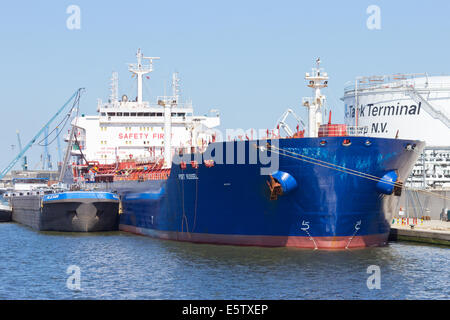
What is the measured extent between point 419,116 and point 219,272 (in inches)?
1180

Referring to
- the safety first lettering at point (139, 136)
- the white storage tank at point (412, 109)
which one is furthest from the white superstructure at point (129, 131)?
the white storage tank at point (412, 109)

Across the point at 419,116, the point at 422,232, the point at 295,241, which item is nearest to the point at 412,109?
the point at 419,116

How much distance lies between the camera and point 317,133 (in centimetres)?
3152

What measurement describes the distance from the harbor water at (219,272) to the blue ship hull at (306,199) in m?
0.77

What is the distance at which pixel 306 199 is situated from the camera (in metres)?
28.8

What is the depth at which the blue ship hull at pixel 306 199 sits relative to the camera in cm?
2866

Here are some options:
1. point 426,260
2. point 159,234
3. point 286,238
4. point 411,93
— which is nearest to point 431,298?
point 426,260

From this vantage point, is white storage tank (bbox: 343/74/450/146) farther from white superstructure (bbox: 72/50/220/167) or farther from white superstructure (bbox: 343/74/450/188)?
white superstructure (bbox: 72/50/220/167)

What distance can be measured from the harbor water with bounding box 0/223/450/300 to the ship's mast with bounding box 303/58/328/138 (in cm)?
611

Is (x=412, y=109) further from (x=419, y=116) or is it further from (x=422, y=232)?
(x=422, y=232)

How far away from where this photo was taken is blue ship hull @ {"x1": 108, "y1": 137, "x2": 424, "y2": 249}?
28656 mm
